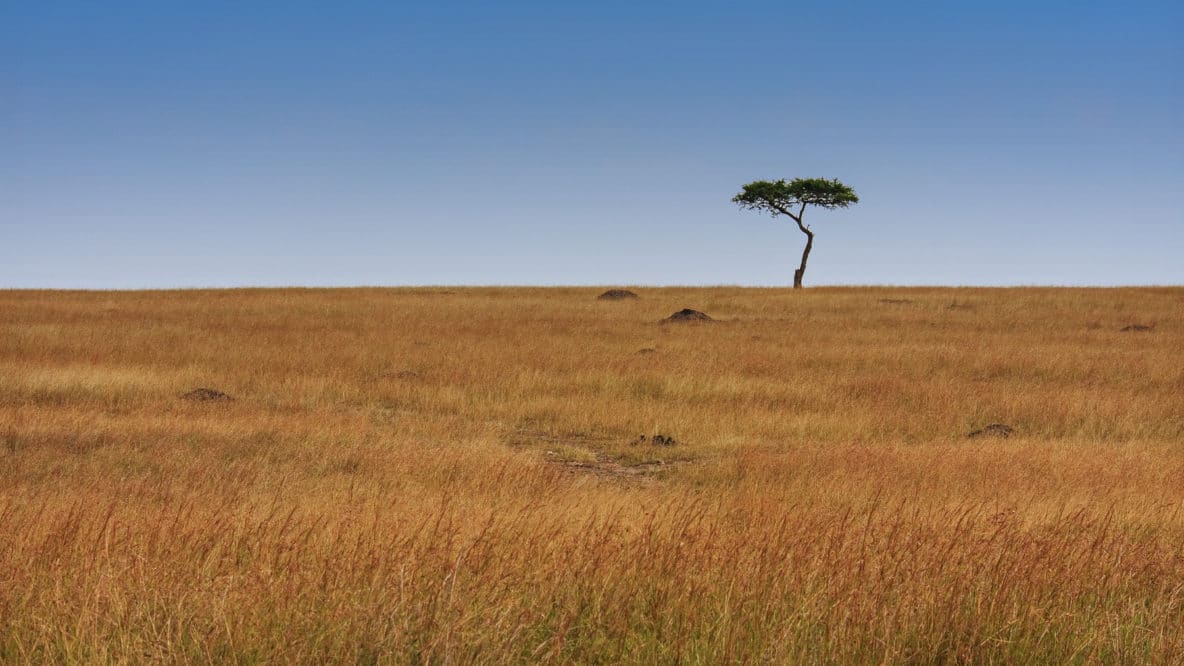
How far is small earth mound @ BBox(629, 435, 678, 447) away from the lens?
36.7 ft

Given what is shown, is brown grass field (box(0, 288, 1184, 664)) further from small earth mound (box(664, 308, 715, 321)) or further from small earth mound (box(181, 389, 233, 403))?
small earth mound (box(664, 308, 715, 321))

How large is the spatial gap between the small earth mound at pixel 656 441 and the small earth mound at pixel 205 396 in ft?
21.4

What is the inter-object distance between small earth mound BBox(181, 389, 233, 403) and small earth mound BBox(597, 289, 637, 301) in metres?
24.2

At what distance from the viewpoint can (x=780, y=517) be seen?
5.68m

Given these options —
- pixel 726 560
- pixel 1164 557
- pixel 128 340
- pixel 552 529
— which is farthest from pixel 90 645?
pixel 128 340

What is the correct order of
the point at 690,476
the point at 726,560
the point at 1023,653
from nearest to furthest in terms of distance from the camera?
the point at 1023,653 → the point at 726,560 → the point at 690,476

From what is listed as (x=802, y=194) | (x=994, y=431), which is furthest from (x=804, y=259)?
(x=994, y=431)

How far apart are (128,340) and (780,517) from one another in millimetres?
20035

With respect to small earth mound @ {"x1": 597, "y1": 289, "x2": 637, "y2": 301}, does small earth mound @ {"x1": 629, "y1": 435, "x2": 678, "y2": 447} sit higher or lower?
lower

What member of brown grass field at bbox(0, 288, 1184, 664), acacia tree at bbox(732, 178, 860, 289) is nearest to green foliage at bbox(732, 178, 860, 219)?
acacia tree at bbox(732, 178, 860, 289)

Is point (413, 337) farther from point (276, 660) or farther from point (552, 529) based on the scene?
point (276, 660)

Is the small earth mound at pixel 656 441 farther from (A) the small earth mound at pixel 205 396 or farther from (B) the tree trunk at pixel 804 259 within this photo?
(B) the tree trunk at pixel 804 259

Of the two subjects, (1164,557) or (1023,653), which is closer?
(1023,653)

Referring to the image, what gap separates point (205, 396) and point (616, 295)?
85.0 ft
